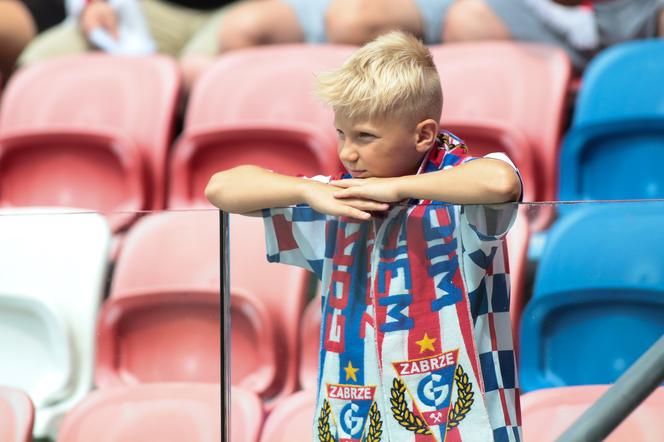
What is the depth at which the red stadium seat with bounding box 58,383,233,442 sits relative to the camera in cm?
77

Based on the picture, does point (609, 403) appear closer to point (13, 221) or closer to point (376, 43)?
point (376, 43)

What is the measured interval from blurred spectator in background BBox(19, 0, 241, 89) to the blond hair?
→ 114 centimetres

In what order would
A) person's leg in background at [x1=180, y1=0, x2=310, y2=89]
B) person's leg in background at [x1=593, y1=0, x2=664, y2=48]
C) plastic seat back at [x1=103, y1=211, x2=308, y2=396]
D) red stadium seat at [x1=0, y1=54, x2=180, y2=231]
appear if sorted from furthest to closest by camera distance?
person's leg in background at [x1=180, y1=0, x2=310, y2=89] → red stadium seat at [x1=0, y1=54, x2=180, y2=231] → person's leg in background at [x1=593, y1=0, x2=664, y2=48] → plastic seat back at [x1=103, y1=211, x2=308, y2=396]

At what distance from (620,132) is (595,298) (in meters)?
0.72

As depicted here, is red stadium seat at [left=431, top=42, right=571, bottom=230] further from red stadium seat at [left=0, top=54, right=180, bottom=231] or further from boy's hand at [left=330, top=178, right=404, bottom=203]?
boy's hand at [left=330, top=178, right=404, bottom=203]

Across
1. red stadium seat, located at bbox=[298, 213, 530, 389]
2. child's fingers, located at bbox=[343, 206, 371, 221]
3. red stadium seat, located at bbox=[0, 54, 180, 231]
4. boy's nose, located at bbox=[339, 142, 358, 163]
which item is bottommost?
red stadium seat, located at bbox=[298, 213, 530, 389]

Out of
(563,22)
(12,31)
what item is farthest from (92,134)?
(563,22)

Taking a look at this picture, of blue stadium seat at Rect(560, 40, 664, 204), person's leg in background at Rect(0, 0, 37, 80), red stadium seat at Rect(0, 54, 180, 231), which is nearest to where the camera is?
blue stadium seat at Rect(560, 40, 664, 204)

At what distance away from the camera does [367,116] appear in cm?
66

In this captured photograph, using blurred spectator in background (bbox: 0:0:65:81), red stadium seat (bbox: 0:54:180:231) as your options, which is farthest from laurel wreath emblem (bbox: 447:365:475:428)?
blurred spectator in background (bbox: 0:0:65:81)

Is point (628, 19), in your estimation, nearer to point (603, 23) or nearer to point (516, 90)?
point (603, 23)

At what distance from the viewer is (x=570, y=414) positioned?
2.25ft

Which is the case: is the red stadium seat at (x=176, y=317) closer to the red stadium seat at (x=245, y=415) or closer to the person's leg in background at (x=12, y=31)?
the red stadium seat at (x=245, y=415)

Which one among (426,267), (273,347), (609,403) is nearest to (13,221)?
(273,347)
